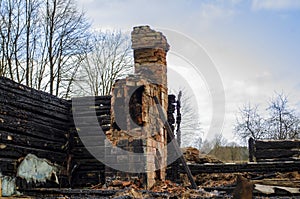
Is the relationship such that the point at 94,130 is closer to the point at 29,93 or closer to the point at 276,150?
→ the point at 29,93

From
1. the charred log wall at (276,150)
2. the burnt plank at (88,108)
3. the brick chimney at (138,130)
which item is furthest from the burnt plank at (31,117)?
the charred log wall at (276,150)

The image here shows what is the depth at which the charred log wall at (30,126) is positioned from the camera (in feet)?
22.9

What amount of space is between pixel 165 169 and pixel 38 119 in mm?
2612

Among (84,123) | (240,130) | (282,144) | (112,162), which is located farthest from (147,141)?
(240,130)

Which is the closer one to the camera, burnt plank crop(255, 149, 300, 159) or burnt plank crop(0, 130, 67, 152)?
burnt plank crop(0, 130, 67, 152)

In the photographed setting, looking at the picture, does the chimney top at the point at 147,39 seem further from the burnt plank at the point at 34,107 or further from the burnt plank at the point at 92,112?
the burnt plank at the point at 34,107

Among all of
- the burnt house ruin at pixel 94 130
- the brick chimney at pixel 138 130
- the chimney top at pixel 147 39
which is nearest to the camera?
the brick chimney at pixel 138 130

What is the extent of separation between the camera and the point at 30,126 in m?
7.72

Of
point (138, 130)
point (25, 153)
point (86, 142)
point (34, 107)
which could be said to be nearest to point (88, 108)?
point (86, 142)

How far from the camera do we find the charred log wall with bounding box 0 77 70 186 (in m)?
6.97

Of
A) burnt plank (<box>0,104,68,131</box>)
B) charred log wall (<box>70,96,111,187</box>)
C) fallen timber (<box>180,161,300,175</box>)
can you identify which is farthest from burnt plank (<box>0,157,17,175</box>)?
fallen timber (<box>180,161,300,175</box>)

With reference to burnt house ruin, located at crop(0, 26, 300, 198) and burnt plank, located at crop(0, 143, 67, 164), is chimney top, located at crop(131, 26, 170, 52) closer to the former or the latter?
burnt house ruin, located at crop(0, 26, 300, 198)

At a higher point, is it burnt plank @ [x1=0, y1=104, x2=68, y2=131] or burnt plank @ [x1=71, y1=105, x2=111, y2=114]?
burnt plank @ [x1=71, y1=105, x2=111, y2=114]

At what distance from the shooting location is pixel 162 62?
8648 mm
